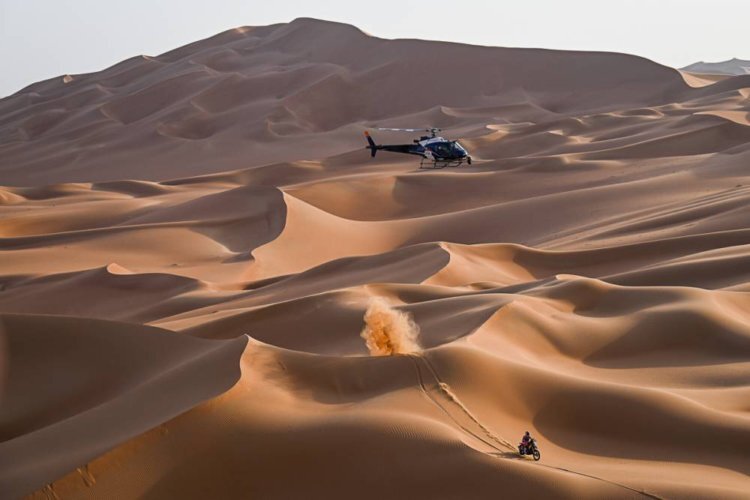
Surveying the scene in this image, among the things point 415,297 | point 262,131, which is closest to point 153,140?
point 262,131

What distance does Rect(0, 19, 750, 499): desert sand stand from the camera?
5125 mm

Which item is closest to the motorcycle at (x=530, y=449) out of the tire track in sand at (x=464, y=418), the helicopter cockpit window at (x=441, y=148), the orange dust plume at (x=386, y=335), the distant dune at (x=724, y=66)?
the tire track in sand at (x=464, y=418)

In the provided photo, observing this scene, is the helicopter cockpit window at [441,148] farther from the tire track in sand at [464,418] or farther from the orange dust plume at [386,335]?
the tire track in sand at [464,418]

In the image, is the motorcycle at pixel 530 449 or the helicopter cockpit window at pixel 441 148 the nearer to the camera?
the motorcycle at pixel 530 449

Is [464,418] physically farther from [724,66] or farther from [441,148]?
[724,66]

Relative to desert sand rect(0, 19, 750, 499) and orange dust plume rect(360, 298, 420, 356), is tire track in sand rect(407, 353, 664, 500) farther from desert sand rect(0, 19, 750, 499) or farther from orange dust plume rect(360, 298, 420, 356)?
orange dust plume rect(360, 298, 420, 356)

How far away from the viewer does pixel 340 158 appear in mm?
30609

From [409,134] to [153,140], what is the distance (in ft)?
39.0

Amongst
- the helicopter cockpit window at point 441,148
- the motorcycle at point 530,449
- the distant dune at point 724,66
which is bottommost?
the distant dune at point 724,66

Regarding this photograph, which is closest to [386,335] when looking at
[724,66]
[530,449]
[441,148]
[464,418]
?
[464,418]

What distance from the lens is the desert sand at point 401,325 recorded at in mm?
5125

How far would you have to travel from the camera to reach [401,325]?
6984mm

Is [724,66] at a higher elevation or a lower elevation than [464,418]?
lower

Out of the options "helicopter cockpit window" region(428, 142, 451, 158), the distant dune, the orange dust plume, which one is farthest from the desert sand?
the distant dune
